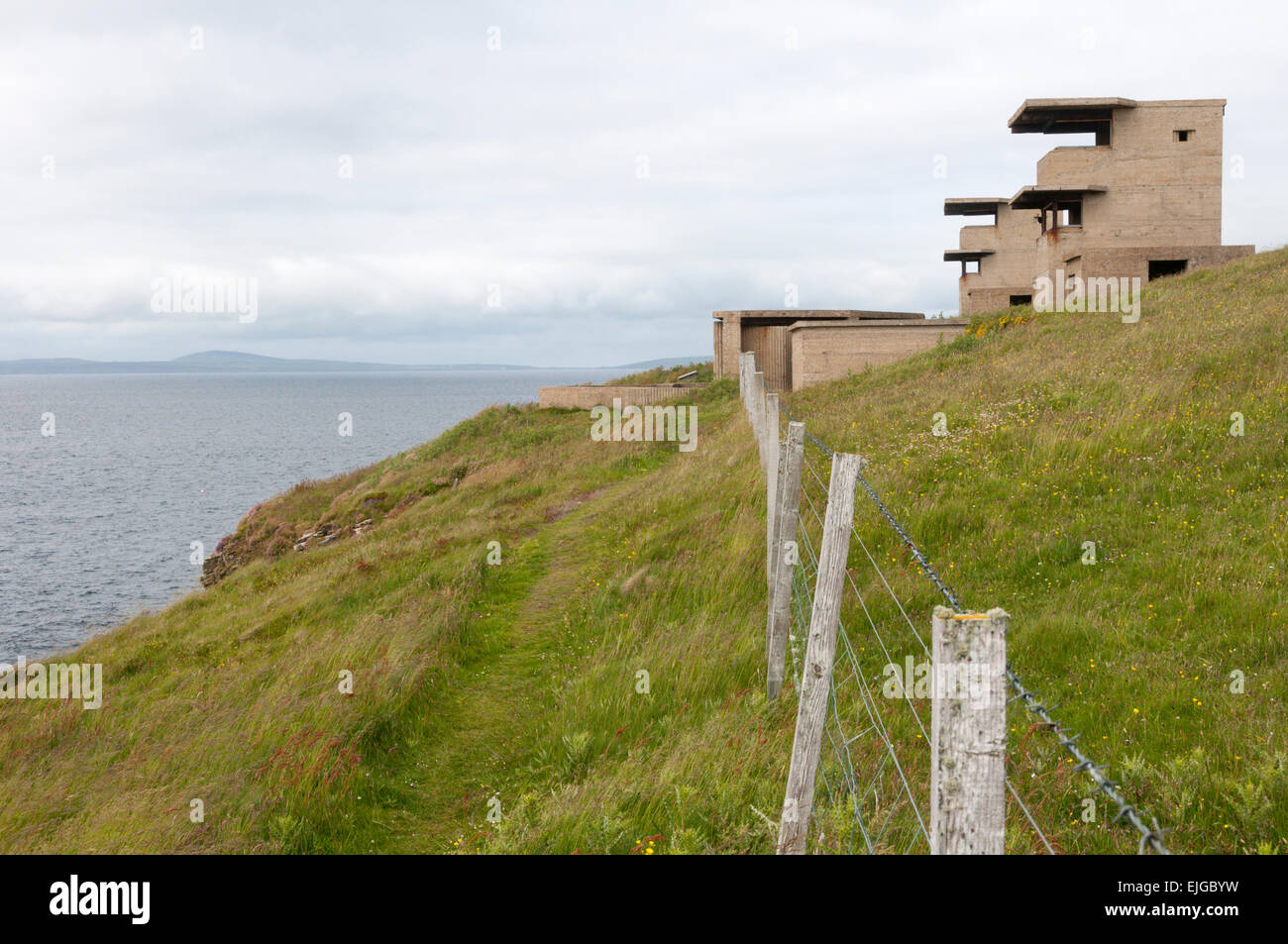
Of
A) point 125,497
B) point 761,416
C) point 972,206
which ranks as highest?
point 972,206

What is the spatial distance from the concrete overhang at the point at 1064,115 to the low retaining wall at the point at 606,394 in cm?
1779

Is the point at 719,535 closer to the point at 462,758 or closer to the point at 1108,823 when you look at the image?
the point at 462,758

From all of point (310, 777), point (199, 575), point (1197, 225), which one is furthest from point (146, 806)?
point (1197, 225)

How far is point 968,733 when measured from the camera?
2674 mm

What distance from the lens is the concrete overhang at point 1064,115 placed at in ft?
112

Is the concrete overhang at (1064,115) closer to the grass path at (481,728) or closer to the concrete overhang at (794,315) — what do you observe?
the concrete overhang at (794,315)

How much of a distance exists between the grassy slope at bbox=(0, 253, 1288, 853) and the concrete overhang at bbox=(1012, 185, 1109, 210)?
65.8 ft

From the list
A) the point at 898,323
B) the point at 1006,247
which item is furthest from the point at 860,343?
the point at 1006,247

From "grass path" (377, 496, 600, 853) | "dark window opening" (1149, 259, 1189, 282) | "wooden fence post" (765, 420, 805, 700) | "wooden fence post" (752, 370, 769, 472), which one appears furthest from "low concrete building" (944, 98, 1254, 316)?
"wooden fence post" (765, 420, 805, 700)

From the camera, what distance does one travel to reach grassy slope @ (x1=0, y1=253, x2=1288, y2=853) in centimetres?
567

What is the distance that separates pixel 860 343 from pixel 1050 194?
12.4 metres

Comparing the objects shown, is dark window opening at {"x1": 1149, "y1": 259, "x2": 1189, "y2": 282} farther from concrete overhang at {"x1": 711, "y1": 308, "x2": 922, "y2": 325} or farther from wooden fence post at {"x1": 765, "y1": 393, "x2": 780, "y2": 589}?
wooden fence post at {"x1": 765, "y1": 393, "x2": 780, "y2": 589}

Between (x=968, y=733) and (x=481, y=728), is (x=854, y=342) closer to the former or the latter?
(x=481, y=728)
